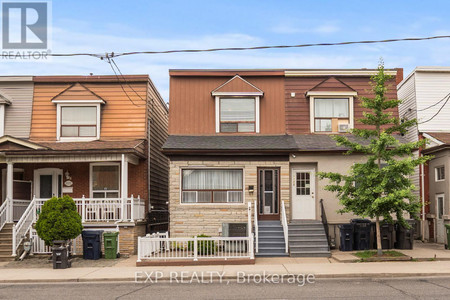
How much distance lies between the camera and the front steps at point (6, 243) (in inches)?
765

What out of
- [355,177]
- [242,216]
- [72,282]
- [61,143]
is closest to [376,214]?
[355,177]

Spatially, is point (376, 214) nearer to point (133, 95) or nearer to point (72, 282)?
point (72, 282)

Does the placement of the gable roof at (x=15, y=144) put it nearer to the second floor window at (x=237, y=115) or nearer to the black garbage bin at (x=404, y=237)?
the second floor window at (x=237, y=115)

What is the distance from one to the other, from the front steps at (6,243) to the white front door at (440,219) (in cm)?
1778

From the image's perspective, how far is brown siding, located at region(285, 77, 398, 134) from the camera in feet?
A: 75.9

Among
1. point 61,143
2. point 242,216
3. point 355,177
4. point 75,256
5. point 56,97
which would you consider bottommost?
point 75,256

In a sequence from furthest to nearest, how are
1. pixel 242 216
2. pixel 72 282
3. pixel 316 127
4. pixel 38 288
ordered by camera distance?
pixel 316 127, pixel 242 216, pixel 72 282, pixel 38 288

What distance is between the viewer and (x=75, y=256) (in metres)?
20.0

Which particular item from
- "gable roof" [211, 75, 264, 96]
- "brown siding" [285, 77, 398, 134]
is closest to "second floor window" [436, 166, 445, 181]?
"brown siding" [285, 77, 398, 134]

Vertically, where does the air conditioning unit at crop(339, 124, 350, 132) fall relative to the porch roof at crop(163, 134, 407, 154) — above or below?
above

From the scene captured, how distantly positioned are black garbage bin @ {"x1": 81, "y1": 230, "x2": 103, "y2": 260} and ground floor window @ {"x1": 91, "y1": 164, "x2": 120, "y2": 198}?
12.9ft

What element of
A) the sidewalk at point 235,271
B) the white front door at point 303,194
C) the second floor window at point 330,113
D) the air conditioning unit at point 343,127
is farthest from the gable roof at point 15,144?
the air conditioning unit at point 343,127

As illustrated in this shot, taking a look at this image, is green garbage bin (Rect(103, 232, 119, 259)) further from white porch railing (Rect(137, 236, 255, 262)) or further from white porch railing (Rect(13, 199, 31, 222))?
white porch railing (Rect(13, 199, 31, 222))

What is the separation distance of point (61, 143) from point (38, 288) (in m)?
10.3
